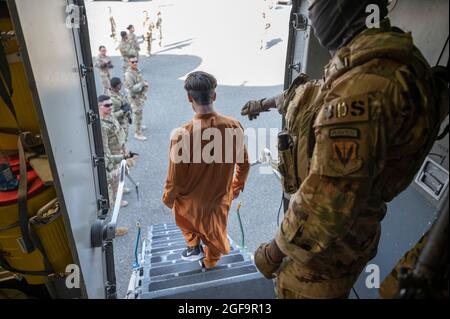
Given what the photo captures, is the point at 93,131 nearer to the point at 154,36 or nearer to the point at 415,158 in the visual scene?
the point at 415,158

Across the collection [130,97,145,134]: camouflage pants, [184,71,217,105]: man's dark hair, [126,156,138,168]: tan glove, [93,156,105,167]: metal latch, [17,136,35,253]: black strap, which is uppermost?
[184,71,217,105]: man's dark hair

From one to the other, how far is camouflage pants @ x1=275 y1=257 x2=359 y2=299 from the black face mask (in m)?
1.04

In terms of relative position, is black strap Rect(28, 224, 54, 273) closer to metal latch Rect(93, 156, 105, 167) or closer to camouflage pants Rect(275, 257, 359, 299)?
metal latch Rect(93, 156, 105, 167)

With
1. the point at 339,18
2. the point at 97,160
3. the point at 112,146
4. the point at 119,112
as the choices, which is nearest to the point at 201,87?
the point at 97,160

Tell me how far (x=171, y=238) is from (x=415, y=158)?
10.8 feet

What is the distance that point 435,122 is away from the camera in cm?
129

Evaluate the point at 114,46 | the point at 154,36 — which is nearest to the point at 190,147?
the point at 114,46

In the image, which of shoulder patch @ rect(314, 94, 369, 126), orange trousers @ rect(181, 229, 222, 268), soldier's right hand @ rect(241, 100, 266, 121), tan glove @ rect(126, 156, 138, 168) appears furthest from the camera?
tan glove @ rect(126, 156, 138, 168)

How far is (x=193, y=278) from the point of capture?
2.91 metres

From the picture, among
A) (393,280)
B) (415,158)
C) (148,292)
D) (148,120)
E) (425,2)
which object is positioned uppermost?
(425,2)

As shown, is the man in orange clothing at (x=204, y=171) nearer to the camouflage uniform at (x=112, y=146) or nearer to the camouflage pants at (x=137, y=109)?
the camouflage uniform at (x=112, y=146)

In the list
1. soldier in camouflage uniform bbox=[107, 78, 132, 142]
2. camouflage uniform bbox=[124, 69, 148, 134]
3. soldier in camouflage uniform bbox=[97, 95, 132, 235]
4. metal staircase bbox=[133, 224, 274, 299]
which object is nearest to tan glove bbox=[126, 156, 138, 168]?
soldier in camouflage uniform bbox=[107, 78, 132, 142]

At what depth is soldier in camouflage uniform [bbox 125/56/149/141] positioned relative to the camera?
682 cm

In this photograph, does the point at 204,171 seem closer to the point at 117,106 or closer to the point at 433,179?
the point at 433,179
